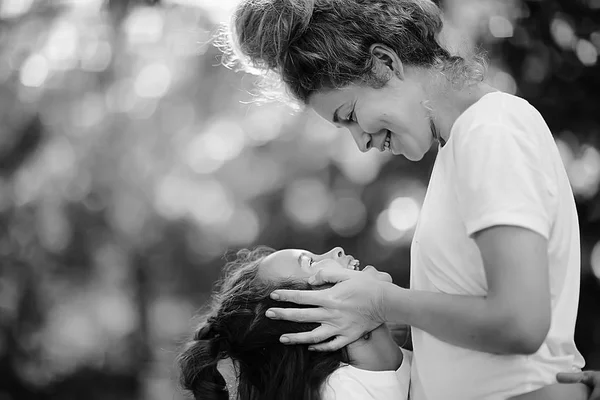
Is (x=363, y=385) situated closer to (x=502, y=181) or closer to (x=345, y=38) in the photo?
(x=502, y=181)

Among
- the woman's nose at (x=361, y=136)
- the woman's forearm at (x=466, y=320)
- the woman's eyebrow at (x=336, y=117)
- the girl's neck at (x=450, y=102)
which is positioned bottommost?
the woman's forearm at (x=466, y=320)

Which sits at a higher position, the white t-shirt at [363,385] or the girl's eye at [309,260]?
the girl's eye at [309,260]

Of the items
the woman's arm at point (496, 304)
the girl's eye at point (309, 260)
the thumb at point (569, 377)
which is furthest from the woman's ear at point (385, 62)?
the thumb at point (569, 377)

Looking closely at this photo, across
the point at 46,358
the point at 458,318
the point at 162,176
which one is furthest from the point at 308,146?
the point at 458,318

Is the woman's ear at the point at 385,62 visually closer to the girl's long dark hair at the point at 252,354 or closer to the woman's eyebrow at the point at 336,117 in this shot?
the woman's eyebrow at the point at 336,117

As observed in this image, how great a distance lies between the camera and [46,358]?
3.17 m

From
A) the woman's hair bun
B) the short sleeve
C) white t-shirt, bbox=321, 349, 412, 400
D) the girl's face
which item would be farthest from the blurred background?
the short sleeve

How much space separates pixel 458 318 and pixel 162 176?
82.7 inches

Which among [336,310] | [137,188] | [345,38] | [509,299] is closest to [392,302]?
[336,310]

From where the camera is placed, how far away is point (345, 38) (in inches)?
53.6

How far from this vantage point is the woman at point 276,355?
1534 mm

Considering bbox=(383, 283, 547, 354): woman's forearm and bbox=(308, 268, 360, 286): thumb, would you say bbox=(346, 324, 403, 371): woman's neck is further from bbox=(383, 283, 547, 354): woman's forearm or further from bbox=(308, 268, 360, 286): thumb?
bbox=(383, 283, 547, 354): woman's forearm

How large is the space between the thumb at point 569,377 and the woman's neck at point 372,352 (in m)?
0.43

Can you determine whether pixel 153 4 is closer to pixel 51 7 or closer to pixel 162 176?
pixel 51 7
